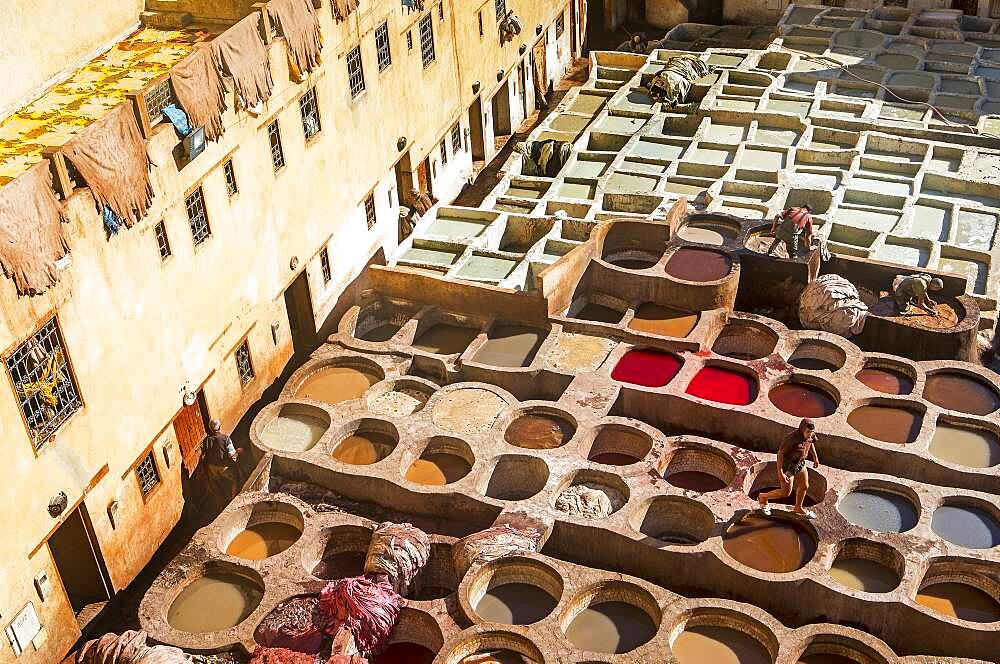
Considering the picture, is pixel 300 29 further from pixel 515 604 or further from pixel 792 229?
pixel 515 604

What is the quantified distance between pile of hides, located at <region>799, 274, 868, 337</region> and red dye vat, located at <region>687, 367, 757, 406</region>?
2622mm

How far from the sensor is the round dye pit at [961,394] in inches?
869

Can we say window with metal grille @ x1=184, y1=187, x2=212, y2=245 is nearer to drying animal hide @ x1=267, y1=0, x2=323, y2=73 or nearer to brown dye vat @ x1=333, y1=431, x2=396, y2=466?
drying animal hide @ x1=267, y1=0, x2=323, y2=73

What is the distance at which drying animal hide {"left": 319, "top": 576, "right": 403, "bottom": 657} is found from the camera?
1791 centimetres

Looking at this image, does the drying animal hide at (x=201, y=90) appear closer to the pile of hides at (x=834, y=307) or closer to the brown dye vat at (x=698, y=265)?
the brown dye vat at (x=698, y=265)

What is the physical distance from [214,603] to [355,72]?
13435 mm

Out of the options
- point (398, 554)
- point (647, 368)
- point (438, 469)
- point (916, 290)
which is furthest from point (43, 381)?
point (916, 290)

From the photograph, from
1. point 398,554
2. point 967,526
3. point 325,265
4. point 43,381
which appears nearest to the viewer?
point 43,381

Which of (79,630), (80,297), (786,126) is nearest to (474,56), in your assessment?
(786,126)

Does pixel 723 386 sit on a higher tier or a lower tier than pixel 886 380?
higher

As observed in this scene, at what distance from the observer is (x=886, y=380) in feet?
75.3

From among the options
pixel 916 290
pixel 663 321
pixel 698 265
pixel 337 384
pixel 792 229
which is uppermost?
pixel 792 229

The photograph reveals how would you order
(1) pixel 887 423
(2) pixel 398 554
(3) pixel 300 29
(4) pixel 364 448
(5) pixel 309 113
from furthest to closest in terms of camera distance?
(5) pixel 309 113 → (3) pixel 300 29 → (4) pixel 364 448 → (1) pixel 887 423 → (2) pixel 398 554

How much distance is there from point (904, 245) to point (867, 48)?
12927 mm
